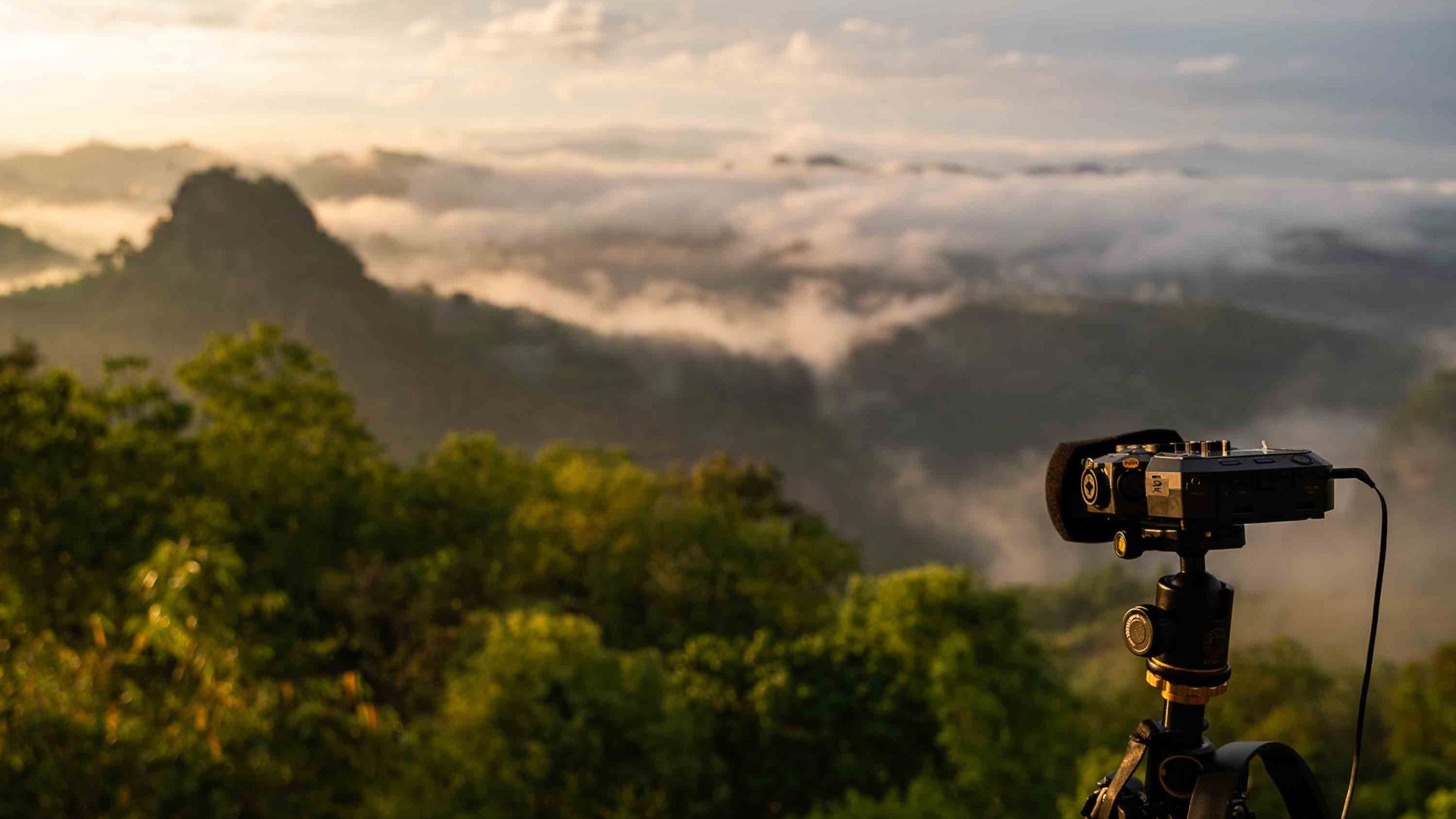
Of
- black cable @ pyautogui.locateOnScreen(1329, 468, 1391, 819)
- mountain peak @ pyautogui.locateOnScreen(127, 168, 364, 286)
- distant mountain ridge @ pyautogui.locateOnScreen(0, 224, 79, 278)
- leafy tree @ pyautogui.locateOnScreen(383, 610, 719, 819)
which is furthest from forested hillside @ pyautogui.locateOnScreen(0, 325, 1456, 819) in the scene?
mountain peak @ pyautogui.locateOnScreen(127, 168, 364, 286)

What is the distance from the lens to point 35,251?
8675 centimetres

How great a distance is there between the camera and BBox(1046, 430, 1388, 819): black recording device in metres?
2.65

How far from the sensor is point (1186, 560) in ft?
9.30

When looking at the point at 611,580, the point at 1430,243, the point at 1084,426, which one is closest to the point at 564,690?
the point at 611,580

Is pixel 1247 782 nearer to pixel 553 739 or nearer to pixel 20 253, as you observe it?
pixel 553 739

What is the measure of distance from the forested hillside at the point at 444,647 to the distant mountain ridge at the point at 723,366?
70611 millimetres

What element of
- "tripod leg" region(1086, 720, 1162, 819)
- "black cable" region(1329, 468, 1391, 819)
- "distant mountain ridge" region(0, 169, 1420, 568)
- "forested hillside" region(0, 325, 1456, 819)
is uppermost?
"black cable" region(1329, 468, 1391, 819)

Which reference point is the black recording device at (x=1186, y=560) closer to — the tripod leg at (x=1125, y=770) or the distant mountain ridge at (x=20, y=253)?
the tripod leg at (x=1125, y=770)

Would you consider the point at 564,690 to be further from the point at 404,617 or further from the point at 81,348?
the point at 81,348

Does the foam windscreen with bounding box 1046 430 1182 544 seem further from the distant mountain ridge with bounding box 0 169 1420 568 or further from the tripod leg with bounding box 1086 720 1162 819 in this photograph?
the distant mountain ridge with bounding box 0 169 1420 568

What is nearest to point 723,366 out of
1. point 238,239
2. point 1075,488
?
point 238,239

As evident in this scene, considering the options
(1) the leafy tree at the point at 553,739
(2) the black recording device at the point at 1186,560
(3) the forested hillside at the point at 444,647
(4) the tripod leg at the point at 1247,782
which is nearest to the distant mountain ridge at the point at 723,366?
(3) the forested hillside at the point at 444,647

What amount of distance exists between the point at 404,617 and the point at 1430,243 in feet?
600

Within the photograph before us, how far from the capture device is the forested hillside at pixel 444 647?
11.1 m
